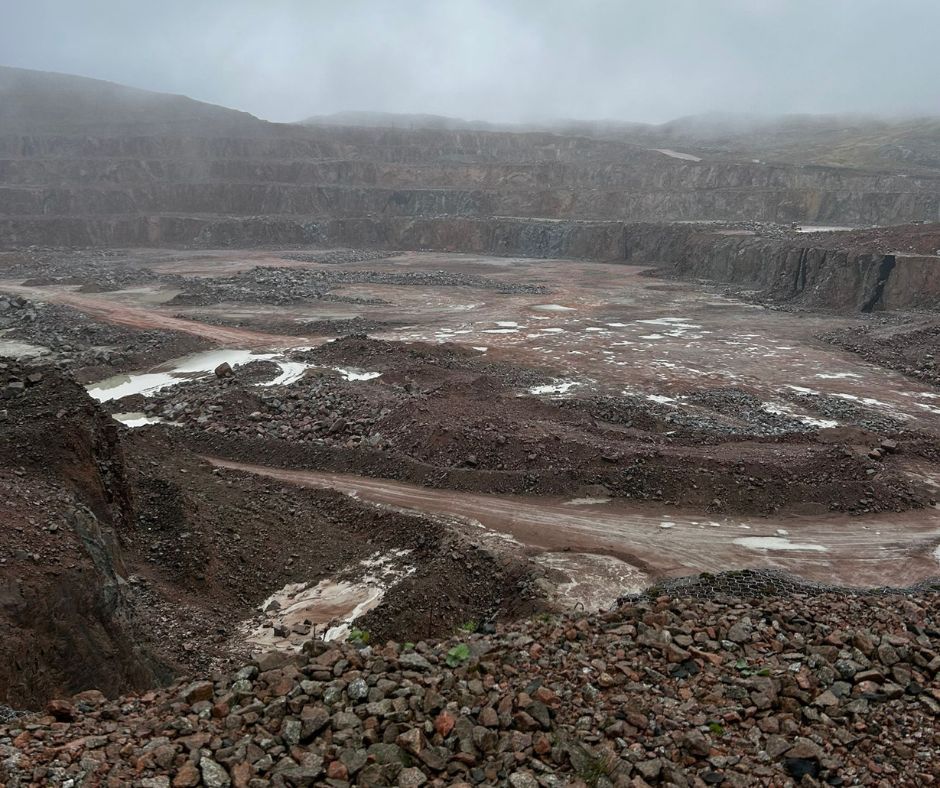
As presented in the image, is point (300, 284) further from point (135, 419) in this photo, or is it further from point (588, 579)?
point (588, 579)

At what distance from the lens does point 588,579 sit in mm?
14695

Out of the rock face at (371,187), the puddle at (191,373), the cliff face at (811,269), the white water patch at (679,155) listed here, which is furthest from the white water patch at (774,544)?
the white water patch at (679,155)

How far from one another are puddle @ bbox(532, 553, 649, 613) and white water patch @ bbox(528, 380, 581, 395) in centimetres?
1241

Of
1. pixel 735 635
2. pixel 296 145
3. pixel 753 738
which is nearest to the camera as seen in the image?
pixel 753 738

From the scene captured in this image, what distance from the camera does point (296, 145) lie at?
10712cm

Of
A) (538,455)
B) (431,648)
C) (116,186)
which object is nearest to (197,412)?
(538,455)

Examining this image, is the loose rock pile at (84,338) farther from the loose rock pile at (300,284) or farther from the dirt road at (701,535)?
the dirt road at (701,535)

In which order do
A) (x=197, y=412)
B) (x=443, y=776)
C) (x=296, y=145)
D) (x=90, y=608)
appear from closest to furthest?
A: 1. (x=443, y=776)
2. (x=90, y=608)
3. (x=197, y=412)
4. (x=296, y=145)

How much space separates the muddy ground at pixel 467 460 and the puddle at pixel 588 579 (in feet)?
0.18

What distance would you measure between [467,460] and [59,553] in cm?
1145

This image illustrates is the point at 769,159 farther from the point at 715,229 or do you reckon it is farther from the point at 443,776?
the point at 443,776

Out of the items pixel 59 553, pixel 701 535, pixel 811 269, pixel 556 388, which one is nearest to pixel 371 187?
pixel 811 269

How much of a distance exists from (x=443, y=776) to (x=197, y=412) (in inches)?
790

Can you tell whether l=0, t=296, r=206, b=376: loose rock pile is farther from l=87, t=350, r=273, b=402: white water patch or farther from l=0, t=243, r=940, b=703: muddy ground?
l=87, t=350, r=273, b=402: white water patch
